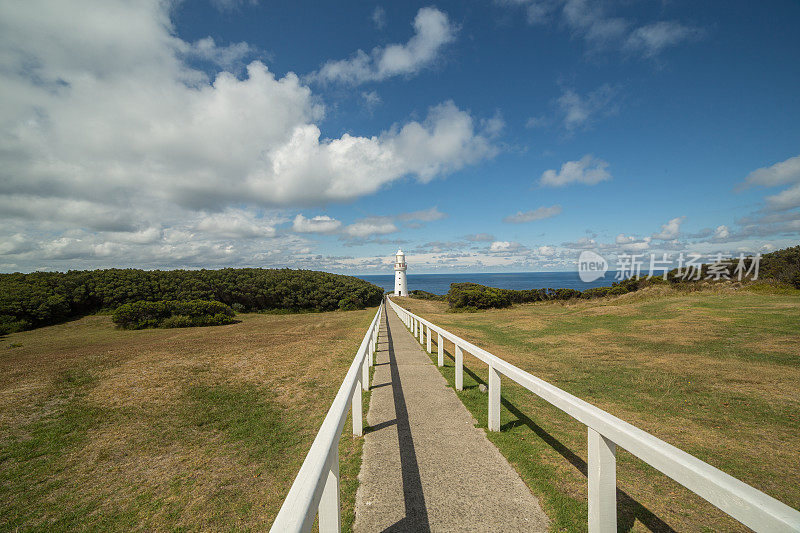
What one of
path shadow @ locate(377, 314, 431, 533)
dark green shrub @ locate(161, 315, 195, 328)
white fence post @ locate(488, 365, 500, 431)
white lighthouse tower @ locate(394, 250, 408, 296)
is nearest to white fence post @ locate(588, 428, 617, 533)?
path shadow @ locate(377, 314, 431, 533)

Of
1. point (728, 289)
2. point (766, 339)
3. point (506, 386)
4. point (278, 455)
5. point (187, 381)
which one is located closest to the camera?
point (278, 455)

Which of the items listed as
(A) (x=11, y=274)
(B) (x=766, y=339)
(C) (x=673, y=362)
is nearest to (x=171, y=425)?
(C) (x=673, y=362)

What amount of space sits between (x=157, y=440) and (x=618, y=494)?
604 cm

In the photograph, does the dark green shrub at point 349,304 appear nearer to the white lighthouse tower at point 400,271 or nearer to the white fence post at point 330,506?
the white lighthouse tower at point 400,271

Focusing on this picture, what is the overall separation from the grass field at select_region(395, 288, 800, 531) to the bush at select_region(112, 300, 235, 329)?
Answer: 1972 cm

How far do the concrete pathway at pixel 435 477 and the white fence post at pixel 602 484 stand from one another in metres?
0.51

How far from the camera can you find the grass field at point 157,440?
3252 millimetres

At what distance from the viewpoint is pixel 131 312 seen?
Answer: 67.2ft

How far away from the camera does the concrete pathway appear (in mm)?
2688

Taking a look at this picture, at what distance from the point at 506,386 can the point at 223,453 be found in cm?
523

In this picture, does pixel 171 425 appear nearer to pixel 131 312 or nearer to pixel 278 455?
pixel 278 455

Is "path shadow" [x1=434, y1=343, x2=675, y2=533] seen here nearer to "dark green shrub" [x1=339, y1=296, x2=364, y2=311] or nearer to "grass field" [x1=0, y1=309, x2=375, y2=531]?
"grass field" [x1=0, y1=309, x2=375, y2=531]

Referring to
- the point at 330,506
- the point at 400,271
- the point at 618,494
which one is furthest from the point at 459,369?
the point at 400,271

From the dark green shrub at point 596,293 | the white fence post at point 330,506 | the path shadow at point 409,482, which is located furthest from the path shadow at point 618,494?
the dark green shrub at point 596,293
